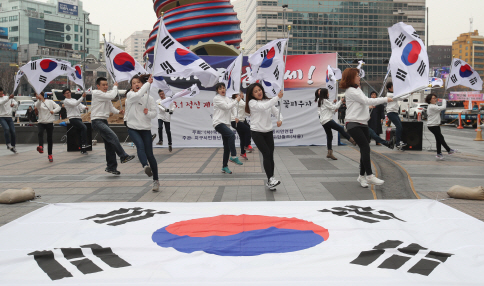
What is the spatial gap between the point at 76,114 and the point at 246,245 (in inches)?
398

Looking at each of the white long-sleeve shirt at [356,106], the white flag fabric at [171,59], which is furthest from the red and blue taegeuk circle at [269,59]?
the white long-sleeve shirt at [356,106]

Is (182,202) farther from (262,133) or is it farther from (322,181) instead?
(322,181)

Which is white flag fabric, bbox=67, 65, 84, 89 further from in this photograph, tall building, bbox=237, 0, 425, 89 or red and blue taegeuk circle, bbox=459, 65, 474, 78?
tall building, bbox=237, 0, 425, 89

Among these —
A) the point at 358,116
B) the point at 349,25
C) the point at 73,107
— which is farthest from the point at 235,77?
the point at 349,25

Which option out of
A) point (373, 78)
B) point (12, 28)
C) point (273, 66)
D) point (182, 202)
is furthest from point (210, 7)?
point (12, 28)

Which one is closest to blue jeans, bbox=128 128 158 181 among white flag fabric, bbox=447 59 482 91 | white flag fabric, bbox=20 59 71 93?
white flag fabric, bbox=20 59 71 93

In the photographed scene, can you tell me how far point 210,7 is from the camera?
2175 cm

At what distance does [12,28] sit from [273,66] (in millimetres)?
116574

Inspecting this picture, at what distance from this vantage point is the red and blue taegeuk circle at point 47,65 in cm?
1177

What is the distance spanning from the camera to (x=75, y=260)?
11.9 ft

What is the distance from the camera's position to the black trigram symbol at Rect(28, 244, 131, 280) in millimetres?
3362

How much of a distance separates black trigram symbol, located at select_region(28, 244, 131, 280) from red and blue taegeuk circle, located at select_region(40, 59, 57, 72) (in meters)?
9.31

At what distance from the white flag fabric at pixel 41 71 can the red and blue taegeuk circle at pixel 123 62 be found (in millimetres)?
2979

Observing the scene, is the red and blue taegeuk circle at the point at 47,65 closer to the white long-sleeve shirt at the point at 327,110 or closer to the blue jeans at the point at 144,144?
the blue jeans at the point at 144,144
